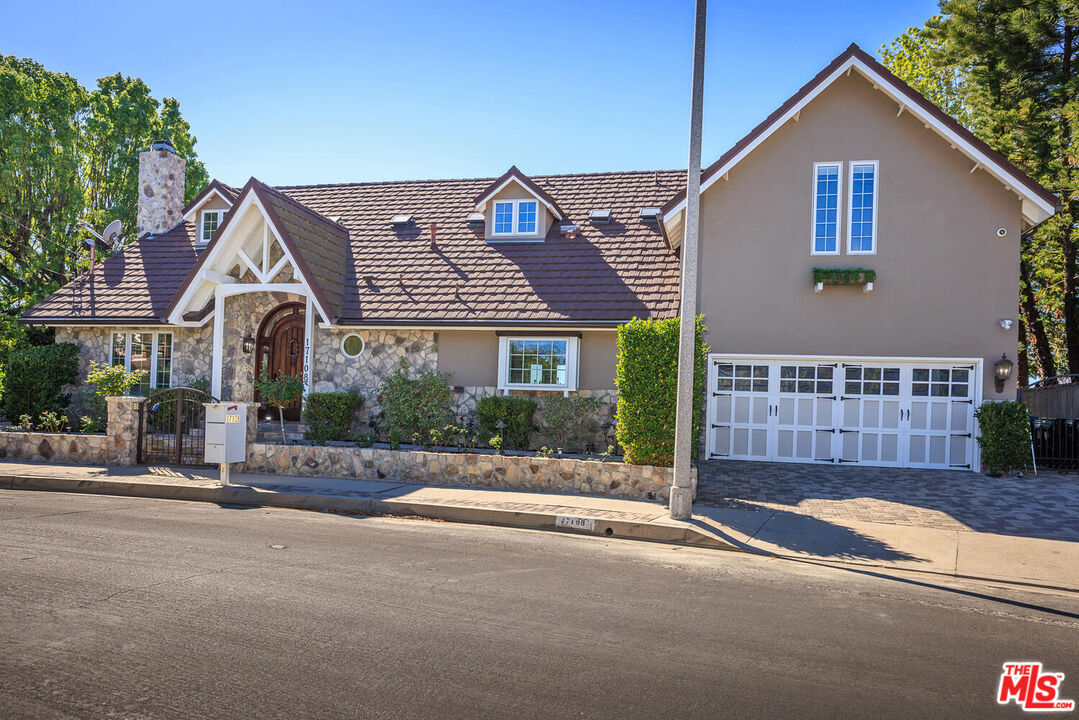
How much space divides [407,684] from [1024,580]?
6.55 metres

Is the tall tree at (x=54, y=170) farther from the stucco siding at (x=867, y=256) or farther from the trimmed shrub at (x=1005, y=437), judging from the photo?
the trimmed shrub at (x=1005, y=437)

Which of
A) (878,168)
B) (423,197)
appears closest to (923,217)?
(878,168)

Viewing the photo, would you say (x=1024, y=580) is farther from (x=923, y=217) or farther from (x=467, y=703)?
(x=923, y=217)

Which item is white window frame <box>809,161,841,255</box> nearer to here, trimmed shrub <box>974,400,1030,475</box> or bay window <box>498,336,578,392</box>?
trimmed shrub <box>974,400,1030,475</box>

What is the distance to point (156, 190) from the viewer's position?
2200 centimetres

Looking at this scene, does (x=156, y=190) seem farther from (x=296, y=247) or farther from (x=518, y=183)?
(x=518, y=183)

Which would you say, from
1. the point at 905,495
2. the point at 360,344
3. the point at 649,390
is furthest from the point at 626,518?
the point at 360,344

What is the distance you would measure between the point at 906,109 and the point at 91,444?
1733cm

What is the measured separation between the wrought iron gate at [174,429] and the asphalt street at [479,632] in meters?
5.16

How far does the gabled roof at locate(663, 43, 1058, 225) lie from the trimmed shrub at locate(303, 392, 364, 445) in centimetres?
811

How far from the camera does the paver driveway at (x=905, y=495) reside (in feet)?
33.9

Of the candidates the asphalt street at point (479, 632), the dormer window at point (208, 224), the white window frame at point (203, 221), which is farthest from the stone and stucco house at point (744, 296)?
the asphalt street at point (479, 632)

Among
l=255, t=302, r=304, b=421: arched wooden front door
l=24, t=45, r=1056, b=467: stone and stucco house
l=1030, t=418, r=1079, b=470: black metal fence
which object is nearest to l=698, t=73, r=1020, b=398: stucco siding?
l=24, t=45, r=1056, b=467: stone and stucco house

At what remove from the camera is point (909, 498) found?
38.9 feet
